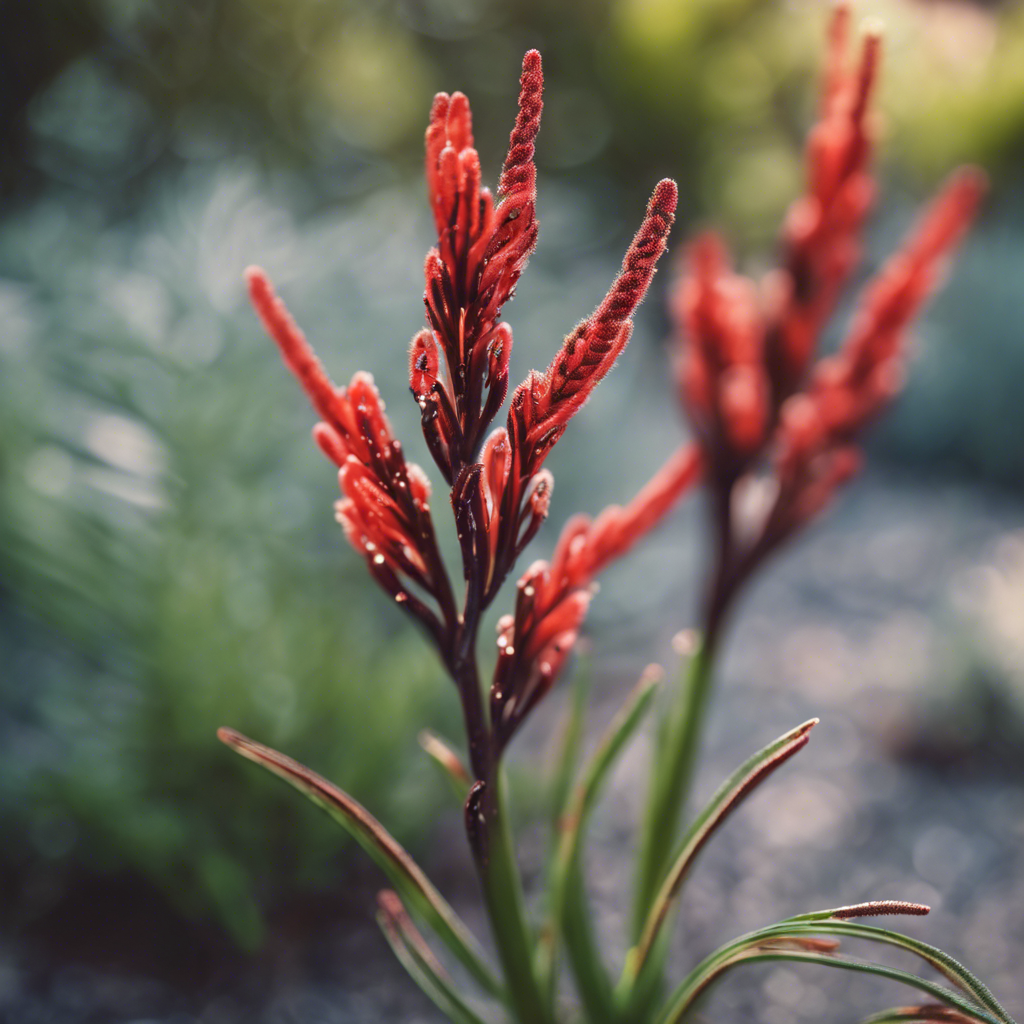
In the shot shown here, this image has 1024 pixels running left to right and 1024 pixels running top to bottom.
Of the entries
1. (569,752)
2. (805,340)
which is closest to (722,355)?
(805,340)

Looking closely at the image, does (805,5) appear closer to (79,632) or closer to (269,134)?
(269,134)

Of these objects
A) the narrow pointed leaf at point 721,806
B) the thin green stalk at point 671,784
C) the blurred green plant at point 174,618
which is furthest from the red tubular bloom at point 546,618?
the blurred green plant at point 174,618

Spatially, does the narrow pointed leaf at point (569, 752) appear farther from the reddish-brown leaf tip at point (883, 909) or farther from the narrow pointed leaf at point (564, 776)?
the reddish-brown leaf tip at point (883, 909)

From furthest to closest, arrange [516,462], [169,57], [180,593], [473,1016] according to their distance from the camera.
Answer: [169,57] → [180,593] → [473,1016] → [516,462]

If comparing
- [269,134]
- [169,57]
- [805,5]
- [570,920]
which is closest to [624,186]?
[805,5]

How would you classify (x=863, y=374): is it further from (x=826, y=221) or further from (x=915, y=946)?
(x=915, y=946)
